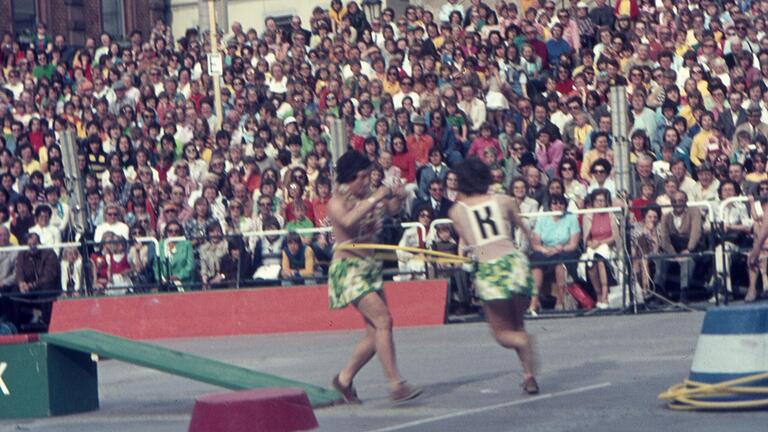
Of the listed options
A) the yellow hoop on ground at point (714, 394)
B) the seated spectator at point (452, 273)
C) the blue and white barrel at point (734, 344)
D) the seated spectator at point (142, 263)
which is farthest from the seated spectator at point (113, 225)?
the blue and white barrel at point (734, 344)

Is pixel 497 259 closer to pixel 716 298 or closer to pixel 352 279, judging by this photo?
pixel 352 279

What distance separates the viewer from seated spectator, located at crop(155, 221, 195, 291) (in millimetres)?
19062

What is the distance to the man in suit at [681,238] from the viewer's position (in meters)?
16.9

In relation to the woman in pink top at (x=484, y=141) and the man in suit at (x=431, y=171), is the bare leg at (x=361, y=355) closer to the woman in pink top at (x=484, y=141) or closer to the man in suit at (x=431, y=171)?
the man in suit at (x=431, y=171)

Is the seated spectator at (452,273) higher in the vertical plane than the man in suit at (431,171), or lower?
lower

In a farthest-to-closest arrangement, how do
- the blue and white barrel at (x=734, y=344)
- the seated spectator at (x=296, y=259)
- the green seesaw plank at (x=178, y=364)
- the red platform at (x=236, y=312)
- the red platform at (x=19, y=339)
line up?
the seated spectator at (x=296, y=259), the red platform at (x=236, y=312), the red platform at (x=19, y=339), the green seesaw plank at (x=178, y=364), the blue and white barrel at (x=734, y=344)

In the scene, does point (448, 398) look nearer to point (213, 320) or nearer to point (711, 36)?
point (213, 320)

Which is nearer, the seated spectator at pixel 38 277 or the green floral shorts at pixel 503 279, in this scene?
the green floral shorts at pixel 503 279

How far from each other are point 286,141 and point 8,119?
6219 mm

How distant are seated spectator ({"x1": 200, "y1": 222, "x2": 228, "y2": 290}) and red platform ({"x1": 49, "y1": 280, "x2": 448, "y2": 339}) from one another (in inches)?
10.0

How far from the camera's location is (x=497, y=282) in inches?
419

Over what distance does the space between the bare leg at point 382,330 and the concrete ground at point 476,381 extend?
27cm

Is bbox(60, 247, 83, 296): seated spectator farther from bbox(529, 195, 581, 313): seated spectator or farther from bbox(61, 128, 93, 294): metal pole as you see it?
bbox(529, 195, 581, 313): seated spectator

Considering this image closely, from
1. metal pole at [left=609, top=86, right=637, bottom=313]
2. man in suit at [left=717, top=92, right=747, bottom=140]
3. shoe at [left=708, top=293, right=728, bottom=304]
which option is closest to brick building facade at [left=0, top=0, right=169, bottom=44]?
man in suit at [left=717, top=92, right=747, bottom=140]
